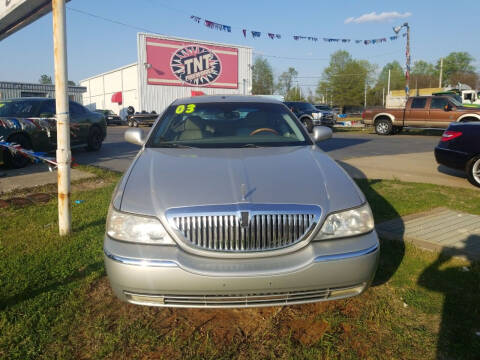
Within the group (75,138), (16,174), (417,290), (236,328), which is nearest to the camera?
(236,328)

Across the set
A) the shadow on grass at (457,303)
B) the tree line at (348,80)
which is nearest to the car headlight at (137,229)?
the shadow on grass at (457,303)

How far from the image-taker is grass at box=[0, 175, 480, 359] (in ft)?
7.44

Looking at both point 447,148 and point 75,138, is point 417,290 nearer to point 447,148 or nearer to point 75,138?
point 447,148

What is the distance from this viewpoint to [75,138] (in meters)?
10.2

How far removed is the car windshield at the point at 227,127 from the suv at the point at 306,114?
1623 cm

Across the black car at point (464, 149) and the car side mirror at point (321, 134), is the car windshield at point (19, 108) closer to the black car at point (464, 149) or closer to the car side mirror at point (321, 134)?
the car side mirror at point (321, 134)

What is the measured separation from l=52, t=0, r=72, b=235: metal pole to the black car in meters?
6.22

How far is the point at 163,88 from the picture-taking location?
3644cm

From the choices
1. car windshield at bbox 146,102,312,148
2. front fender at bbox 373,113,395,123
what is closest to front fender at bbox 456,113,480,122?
front fender at bbox 373,113,395,123

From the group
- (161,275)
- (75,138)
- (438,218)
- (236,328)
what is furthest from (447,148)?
(75,138)

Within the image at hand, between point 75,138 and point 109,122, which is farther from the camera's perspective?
point 109,122

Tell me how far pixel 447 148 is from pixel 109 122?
1155 inches

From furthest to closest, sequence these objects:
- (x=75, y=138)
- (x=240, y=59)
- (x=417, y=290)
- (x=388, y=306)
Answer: (x=240, y=59) → (x=75, y=138) → (x=417, y=290) → (x=388, y=306)

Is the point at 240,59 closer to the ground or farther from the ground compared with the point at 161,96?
farther from the ground
